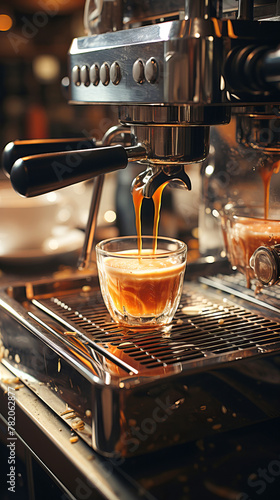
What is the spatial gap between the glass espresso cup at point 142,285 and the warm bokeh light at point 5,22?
1.98 m

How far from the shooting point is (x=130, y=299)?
0.64m

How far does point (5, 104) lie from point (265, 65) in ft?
7.05

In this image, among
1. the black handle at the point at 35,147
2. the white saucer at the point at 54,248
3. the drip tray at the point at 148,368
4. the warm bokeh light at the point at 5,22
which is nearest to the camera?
the drip tray at the point at 148,368

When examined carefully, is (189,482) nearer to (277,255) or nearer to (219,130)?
(277,255)

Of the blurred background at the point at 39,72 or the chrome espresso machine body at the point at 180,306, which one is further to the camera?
the blurred background at the point at 39,72

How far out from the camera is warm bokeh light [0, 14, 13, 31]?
2367 millimetres

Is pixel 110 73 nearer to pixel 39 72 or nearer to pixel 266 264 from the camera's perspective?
pixel 266 264

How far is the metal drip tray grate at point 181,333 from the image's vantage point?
0.57 m

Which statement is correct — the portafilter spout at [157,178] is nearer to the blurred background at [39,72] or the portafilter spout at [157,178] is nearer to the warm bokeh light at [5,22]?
the blurred background at [39,72]

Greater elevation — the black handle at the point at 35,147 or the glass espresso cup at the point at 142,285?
the black handle at the point at 35,147

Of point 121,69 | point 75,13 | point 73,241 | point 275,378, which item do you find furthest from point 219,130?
point 75,13

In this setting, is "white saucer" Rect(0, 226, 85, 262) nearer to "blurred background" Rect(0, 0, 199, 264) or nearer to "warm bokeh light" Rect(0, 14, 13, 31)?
"blurred background" Rect(0, 0, 199, 264)

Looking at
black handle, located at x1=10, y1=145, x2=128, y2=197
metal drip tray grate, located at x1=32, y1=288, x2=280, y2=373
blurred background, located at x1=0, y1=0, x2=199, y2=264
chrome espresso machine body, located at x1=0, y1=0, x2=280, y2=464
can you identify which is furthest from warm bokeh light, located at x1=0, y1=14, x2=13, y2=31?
black handle, located at x1=10, y1=145, x2=128, y2=197

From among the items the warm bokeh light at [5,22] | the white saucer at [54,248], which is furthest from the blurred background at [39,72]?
the white saucer at [54,248]
